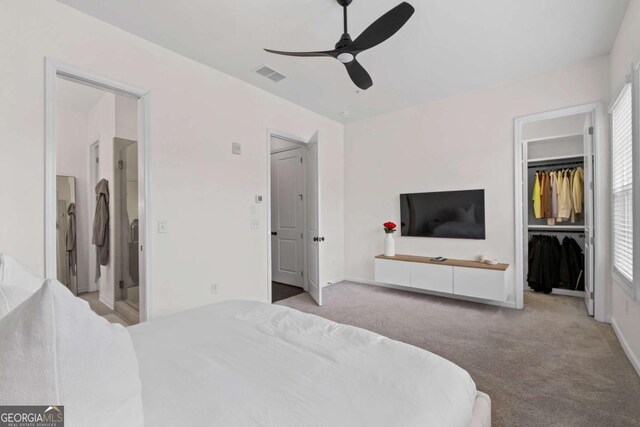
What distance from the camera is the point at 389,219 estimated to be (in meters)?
4.67

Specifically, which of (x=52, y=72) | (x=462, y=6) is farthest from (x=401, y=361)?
(x=52, y=72)

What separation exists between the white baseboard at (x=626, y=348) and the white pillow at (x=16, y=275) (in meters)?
3.53

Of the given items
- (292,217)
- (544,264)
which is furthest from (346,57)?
(544,264)

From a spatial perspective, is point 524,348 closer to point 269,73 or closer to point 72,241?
point 269,73

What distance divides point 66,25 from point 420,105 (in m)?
3.98

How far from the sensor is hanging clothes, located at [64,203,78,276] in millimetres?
4195

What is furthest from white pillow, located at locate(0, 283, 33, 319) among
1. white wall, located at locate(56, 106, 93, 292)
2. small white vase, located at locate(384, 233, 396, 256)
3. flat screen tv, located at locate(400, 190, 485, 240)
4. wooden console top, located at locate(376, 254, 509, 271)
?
white wall, located at locate(56, 106, 93, 292)

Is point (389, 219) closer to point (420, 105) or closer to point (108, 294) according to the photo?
point (420, 105)

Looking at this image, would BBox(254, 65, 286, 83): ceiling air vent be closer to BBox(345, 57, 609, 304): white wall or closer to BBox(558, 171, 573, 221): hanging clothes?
BBox(345, 57, 609, 304): white wall

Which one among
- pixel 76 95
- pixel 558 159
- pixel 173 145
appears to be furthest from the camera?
pixel 558 159

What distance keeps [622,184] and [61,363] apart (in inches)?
145

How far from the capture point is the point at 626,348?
2.37 metres

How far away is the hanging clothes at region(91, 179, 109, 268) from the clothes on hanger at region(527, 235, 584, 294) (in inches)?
225

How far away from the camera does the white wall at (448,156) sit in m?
3.42
